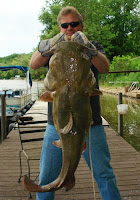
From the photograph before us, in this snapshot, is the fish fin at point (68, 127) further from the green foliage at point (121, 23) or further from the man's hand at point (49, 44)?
the green foliage at point (121, 23)

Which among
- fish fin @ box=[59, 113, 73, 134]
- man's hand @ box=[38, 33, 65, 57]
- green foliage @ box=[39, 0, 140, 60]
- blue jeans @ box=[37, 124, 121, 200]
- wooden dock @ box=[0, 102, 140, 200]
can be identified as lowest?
wooden dock @ box=[0, 102, 140, 200]

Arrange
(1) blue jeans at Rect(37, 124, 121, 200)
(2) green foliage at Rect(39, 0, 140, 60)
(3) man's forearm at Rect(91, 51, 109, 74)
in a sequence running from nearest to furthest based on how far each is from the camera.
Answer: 1. (3) man's forearm at Rect(91, 51, 109, 74)
2. (1) blue jeans at Rect(37, 124, 121, 200)
3. (2) green foliage at Rect(39, 0, 140, 60)

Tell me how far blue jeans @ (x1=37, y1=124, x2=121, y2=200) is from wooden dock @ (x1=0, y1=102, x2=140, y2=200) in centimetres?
108

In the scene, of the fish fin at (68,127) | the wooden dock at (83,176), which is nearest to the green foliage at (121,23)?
the wooden dock at (83,176)

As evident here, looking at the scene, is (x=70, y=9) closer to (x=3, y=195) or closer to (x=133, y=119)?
(x=3, y=195)

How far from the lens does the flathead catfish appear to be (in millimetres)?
1178

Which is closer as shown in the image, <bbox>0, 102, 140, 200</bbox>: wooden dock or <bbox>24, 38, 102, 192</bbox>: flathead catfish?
<bbox>24, 38, 102, 192</bbox>: flathead catfish

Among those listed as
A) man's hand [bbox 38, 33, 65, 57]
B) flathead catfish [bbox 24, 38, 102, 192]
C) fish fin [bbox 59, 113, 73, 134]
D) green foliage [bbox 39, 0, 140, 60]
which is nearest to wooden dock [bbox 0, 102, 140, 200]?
flathead catfish [bbox 24, 38, 102, 192]

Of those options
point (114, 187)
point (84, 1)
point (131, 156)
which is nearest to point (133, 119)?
point (131, 156)

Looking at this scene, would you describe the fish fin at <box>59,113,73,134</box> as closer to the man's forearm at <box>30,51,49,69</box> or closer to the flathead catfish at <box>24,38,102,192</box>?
the flathead catfish at <box>24,38,102,192</box>

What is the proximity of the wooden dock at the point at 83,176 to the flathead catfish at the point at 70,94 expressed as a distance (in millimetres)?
1735

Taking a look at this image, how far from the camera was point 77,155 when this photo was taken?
127cm

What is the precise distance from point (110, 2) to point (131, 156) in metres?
36.0

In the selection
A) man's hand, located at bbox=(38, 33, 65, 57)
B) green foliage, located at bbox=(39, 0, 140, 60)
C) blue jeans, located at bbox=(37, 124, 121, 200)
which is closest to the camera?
man's hand, located at bbox=(38, 33, 65, 57)
